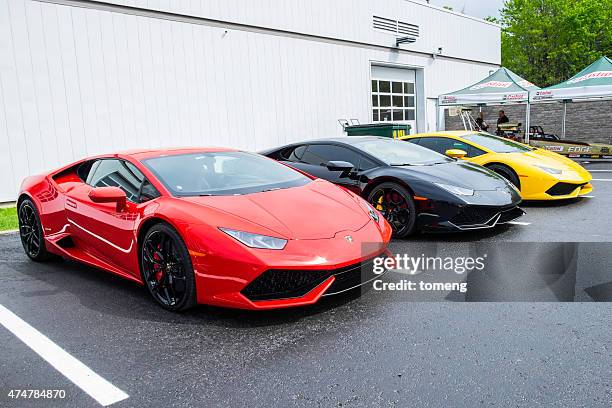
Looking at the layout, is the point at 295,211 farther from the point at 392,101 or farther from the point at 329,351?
the point at 392,101

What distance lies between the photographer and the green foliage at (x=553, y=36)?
3972cm

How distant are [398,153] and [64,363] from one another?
4.56 meters

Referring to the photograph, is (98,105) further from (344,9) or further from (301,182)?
(344,9)

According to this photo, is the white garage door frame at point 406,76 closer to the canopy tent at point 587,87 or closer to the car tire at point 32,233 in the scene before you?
the canopy tent at point 587,87

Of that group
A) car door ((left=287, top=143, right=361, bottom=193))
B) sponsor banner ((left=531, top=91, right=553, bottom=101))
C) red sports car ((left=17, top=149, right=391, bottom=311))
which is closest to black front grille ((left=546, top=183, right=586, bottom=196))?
car door ((left=287, top=143, right=361, bottom=193))

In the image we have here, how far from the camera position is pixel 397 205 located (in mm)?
5762

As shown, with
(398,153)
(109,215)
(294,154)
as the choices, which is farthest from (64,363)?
(398,153)

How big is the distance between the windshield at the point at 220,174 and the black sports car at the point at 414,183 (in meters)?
1.22

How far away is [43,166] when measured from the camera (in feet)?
32.9

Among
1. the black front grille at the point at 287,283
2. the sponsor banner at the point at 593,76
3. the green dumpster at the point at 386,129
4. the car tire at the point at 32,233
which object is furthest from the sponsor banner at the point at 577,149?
the car tire at the point at 32,233

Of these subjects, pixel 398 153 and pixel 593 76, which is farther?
pixel 593 76

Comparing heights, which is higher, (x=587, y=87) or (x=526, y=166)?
(x=587, y=87)

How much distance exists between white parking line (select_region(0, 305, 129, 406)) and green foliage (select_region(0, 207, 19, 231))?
4141 mm

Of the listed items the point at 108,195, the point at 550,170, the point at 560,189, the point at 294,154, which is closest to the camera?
the point at 108,195
